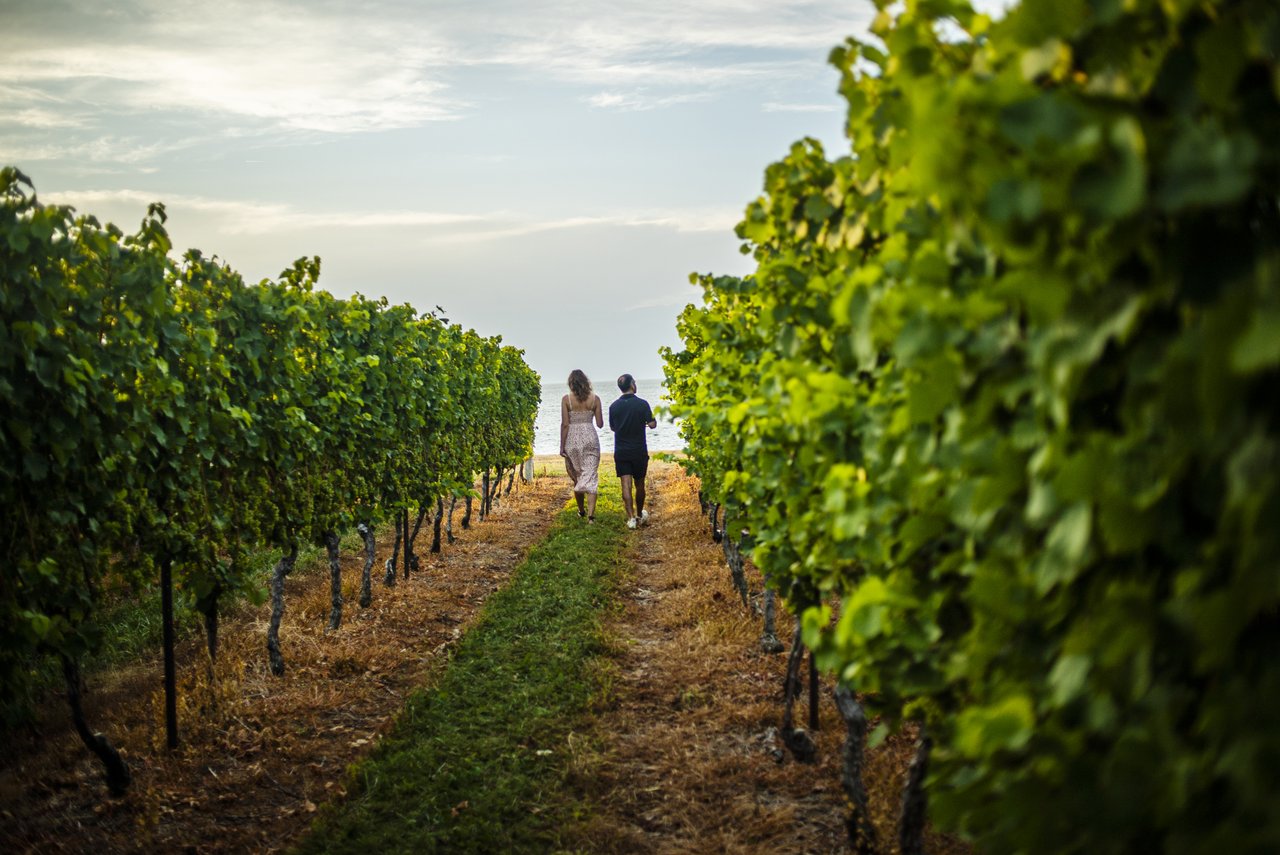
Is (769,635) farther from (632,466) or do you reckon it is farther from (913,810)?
(632,466)

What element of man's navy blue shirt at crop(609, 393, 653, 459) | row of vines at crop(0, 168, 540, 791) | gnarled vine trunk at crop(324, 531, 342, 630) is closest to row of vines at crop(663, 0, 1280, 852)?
row of vines at crop(0, 168, 540, 791)

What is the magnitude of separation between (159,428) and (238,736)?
2355 millimetres

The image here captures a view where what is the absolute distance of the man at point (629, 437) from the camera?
1363 centimetres

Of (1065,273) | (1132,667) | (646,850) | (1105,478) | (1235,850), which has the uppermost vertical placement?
(1065,273)

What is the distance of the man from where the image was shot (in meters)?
13.6

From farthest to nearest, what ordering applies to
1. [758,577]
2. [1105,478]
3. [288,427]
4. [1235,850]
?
1. [758,577]
2. [288,427]
3. [1105,478]
4. [1235,850]

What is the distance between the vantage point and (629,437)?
1365 centimetres

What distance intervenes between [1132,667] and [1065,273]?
2.12 feet

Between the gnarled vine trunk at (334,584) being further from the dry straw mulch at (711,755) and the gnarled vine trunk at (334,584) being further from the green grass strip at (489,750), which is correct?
the dry straw mulch at (711,755)

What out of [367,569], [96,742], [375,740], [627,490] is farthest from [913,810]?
[627,490]

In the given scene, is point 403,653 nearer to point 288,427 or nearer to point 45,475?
point 288,427

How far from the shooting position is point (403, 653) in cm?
762

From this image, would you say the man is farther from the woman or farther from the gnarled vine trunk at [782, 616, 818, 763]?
the gnarled vine trunk at [782, 616, 818, 763]

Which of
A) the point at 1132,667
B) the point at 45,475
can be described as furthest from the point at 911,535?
the point at 45,475
